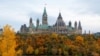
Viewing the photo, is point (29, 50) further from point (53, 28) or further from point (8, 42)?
point (53, 28)

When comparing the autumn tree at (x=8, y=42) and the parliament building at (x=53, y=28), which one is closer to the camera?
the autumn tree at (x=8, y=42)

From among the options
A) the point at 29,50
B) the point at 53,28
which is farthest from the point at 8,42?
the point at 53,28

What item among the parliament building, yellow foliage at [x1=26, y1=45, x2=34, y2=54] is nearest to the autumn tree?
yellow foliage at [x1=26, y1=45, x2=34, y2=54]

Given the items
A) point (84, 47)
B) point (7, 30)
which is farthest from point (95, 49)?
point (7, 30)

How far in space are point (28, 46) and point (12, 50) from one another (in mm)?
46435

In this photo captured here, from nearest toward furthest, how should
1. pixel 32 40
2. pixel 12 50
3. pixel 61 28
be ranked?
1. pixel 12 50
2. pixel 32 40
3. pixel 61 28

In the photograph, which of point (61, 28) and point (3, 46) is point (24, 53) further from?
point (61, 28)

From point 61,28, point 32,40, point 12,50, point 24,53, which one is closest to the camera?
point 12,50

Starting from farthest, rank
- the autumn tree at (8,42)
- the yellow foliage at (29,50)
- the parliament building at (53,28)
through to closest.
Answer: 1. the parliament building at (53,28)
2. the yellow foliage at (29,50)
3. the autumn tree at (8,42)

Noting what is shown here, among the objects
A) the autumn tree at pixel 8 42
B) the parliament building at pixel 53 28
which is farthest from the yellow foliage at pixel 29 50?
the parliament building at pixel 53 28

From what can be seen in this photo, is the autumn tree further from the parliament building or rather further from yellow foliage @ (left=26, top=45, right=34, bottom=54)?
the parliament building

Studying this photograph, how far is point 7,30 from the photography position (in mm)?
43750

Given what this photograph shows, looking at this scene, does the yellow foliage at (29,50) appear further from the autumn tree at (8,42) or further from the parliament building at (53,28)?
the parliament building at (53,28)

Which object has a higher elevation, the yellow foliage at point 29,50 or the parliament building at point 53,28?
the parliament building at point 53,28
